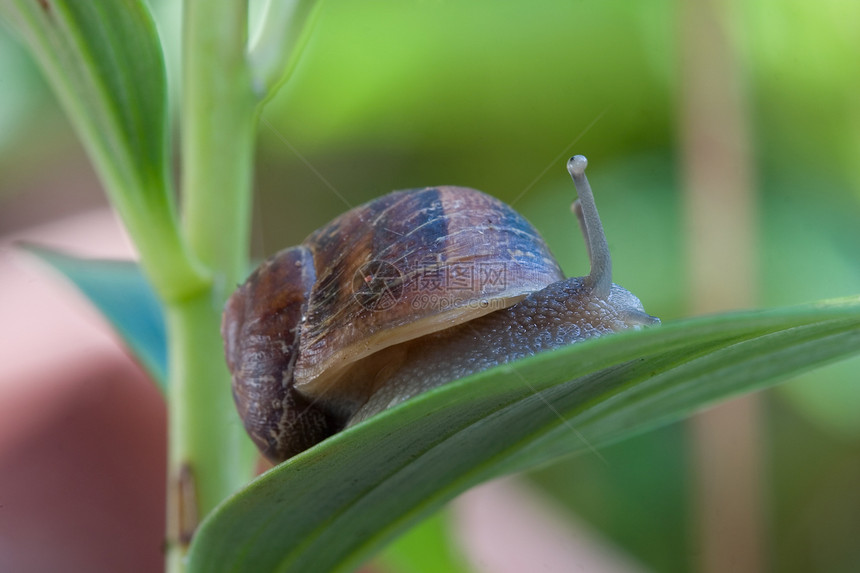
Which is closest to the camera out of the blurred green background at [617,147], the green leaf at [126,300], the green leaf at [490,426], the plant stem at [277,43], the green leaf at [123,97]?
the green leaf at [490,426]

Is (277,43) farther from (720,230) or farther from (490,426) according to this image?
(720,230)

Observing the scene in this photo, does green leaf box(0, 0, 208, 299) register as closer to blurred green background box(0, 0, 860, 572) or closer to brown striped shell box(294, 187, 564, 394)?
brown striped shell box(294, 187, 564, 394)

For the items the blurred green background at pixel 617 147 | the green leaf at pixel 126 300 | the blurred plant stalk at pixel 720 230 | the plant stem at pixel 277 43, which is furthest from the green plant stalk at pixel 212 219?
the blurred plant stalk at pixel 720 230

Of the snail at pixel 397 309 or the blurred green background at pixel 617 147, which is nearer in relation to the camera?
the snail at pixel 397 309

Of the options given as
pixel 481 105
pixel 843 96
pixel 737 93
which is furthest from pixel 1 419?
pixel 843 96

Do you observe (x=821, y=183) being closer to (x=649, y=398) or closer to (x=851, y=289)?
(x=851, y=289)

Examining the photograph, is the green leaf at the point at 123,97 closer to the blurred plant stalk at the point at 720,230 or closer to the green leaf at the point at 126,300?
the green leaf at the point at 126,300
